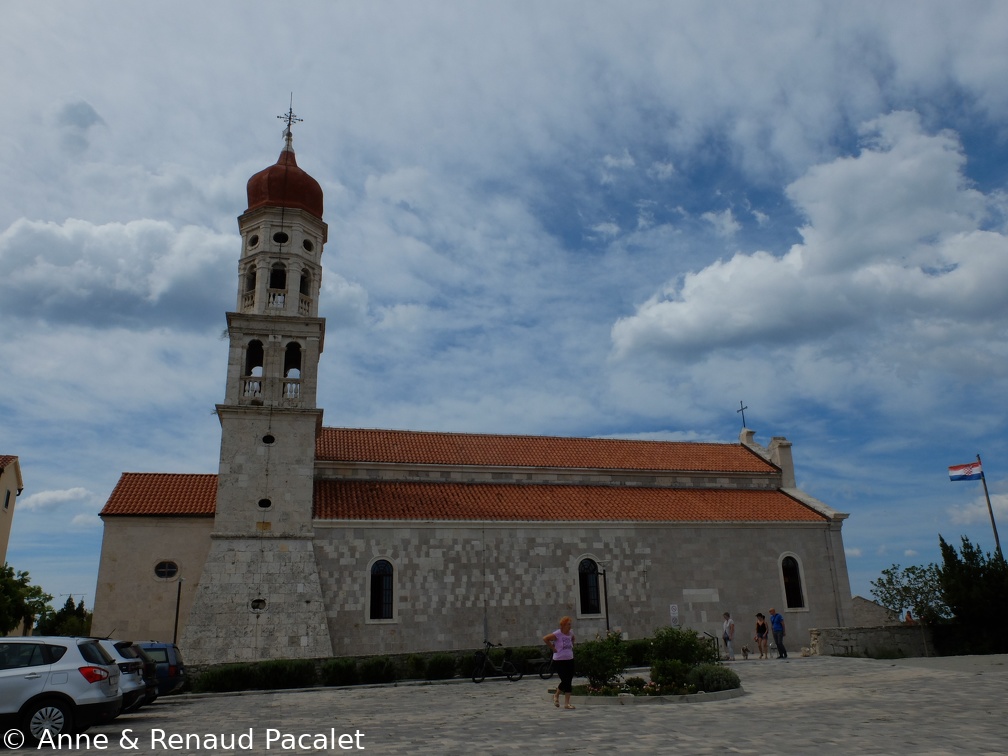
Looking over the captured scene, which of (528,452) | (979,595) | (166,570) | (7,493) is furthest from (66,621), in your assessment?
(979,595)

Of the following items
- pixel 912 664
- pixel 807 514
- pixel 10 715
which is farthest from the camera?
pixel 807 514

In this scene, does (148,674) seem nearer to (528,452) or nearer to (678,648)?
(678,648)

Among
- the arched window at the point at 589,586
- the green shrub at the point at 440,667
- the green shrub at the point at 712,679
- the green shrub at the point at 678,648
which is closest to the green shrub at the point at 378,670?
the green shrub at the point at 440,667

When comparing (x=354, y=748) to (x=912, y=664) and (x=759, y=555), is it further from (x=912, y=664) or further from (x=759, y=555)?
(x=759, y=555)

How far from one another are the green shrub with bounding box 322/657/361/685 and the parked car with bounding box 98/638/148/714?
6.67m

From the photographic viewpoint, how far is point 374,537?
2702 cm

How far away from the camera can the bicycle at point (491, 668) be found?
70.9 feet

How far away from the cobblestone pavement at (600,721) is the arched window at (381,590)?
6.63 metres

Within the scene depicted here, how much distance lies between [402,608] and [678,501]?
1367 centimetres

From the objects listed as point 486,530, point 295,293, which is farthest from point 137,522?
point 486,530

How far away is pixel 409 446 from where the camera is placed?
3278 cm

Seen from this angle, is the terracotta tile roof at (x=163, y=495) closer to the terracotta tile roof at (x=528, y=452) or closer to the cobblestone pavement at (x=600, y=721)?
the terracotta tile roof at (x=528, y=452)

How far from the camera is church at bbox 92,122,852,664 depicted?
25688mm

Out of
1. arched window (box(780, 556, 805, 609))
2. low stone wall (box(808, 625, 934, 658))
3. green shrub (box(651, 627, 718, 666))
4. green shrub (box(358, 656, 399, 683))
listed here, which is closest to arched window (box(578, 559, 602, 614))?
low stone wall (box(808, 625, 934, 658))
